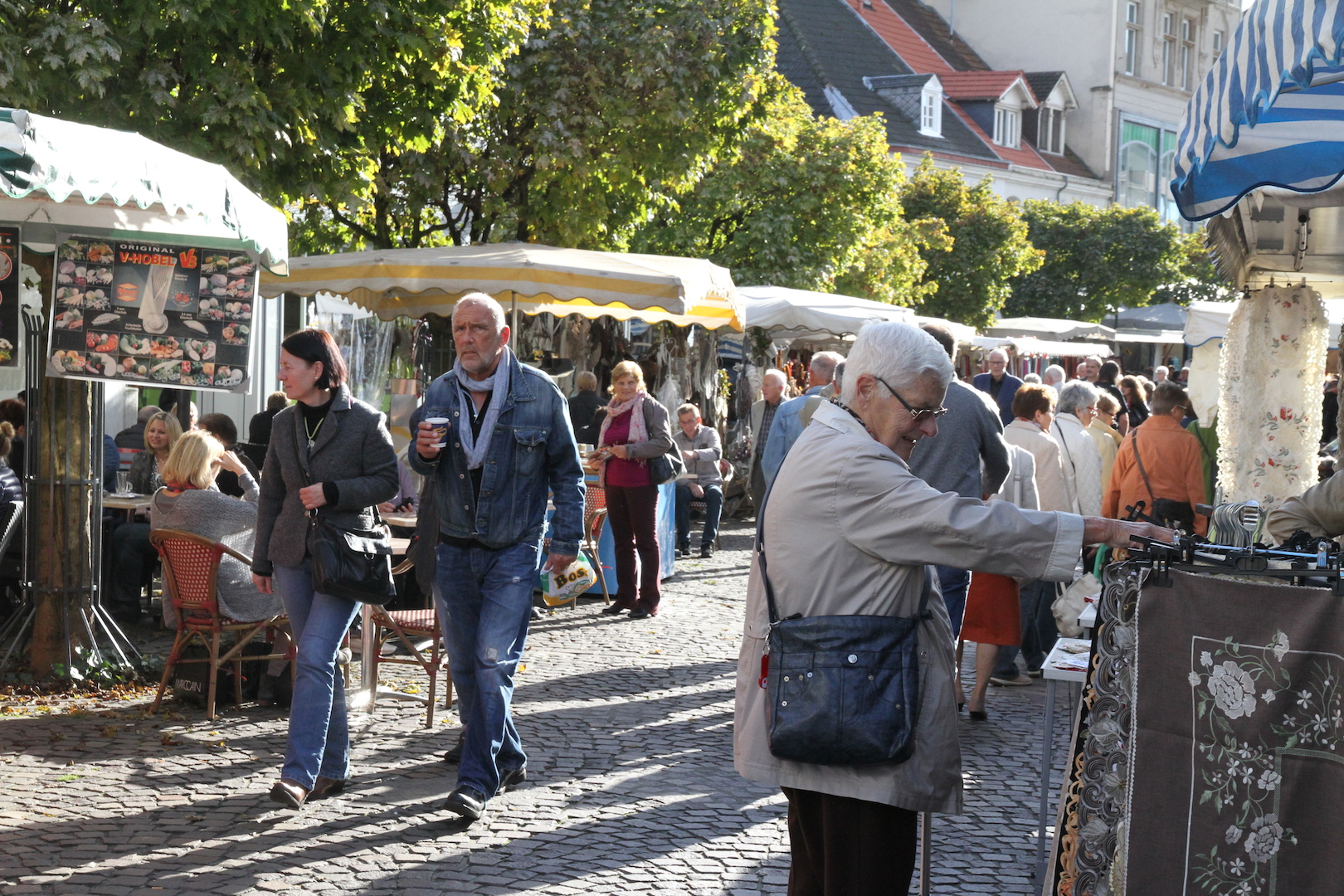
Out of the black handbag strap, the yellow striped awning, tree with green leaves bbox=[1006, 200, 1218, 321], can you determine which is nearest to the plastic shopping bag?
the yellow striped awning

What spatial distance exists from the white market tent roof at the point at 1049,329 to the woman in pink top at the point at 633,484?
19017mm

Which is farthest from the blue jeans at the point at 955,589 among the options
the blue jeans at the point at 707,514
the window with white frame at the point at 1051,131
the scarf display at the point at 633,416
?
the window with white frame at the point at 1051,131

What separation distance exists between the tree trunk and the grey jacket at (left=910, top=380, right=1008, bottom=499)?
4.63 meters

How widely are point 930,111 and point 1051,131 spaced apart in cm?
918

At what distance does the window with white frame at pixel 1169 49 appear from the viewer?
171 feet

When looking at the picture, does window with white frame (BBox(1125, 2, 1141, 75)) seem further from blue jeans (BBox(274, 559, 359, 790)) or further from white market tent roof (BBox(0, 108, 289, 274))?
blue jeans (BBox(274, 559, 359, 790))

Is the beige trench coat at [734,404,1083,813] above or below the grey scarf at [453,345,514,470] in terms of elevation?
below

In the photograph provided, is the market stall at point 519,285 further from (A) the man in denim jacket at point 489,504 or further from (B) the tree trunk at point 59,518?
(A) the man in denim jacket at point 489,504

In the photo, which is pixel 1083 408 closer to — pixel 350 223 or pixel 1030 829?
pixel 1030 829

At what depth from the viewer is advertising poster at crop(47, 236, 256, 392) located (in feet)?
24.0

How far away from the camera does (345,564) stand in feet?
18.4

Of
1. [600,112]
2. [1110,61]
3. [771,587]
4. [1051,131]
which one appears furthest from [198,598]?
[1110,61]

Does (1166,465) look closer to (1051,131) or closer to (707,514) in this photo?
(707,514)

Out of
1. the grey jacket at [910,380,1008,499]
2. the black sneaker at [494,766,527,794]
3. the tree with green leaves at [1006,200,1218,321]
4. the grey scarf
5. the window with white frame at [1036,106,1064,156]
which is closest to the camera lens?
the grey scarf
